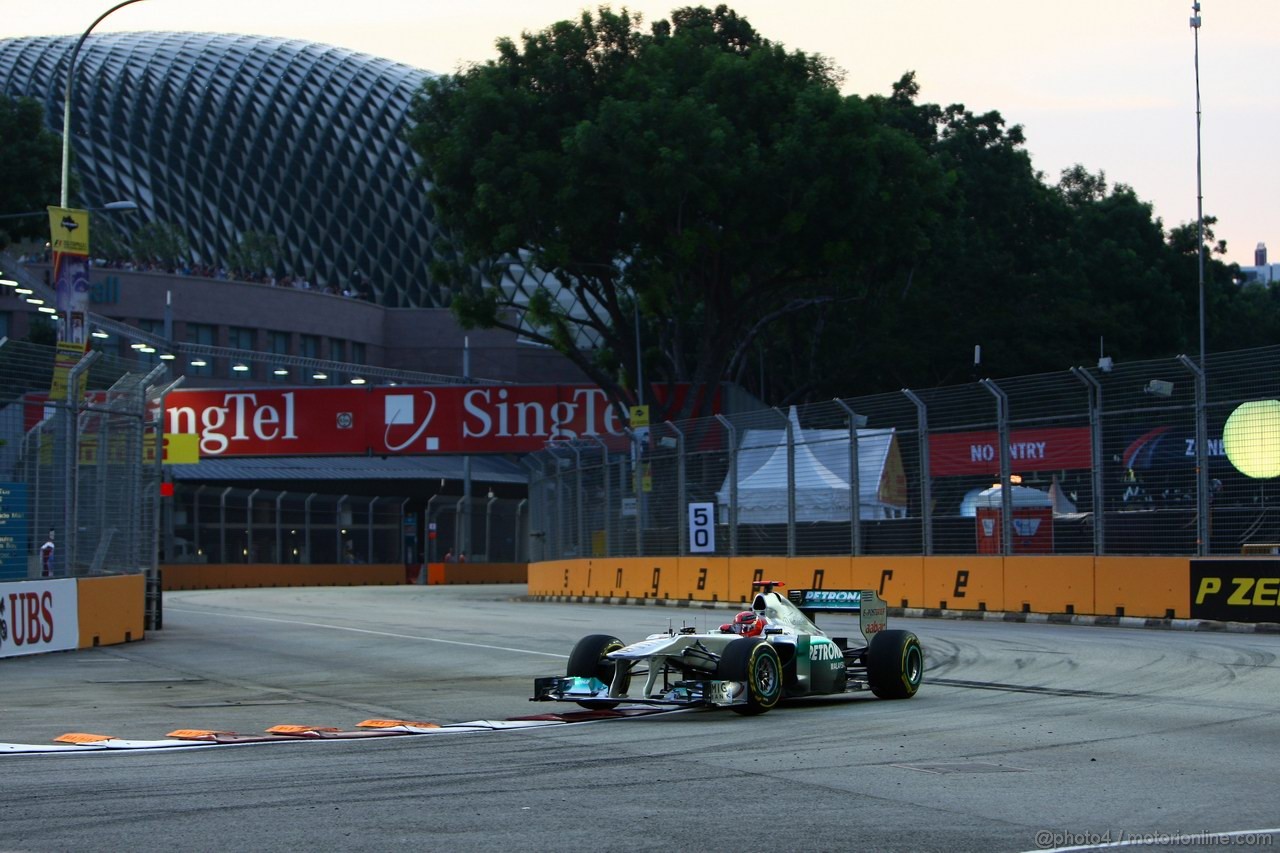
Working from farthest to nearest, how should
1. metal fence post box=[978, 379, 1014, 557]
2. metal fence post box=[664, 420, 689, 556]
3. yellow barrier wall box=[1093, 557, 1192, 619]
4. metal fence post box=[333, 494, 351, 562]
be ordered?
metal fence post box=[333, 494, 351, 562] → metal fence post box=[664, 420, 689, 556] → metal fence post box=[978, 379, 1014, 557] → yellow barrier wall box=[1093, 557, 1192, 619]

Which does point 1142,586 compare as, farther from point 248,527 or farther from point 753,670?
point 248,527

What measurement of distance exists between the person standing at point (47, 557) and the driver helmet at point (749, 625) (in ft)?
36.5

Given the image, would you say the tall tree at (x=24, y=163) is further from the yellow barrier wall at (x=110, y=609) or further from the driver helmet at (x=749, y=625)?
the driver helmet at (x=749, y=625)

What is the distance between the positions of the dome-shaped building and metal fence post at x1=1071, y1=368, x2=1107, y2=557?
271 feet

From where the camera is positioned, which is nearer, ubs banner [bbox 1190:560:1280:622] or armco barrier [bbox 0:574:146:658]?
armco barrier [bbox 0:574:146:658]

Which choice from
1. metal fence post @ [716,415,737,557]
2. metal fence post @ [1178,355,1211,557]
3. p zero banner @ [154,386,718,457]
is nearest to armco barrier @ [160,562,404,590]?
p zero banner @ [154,386,718,457]

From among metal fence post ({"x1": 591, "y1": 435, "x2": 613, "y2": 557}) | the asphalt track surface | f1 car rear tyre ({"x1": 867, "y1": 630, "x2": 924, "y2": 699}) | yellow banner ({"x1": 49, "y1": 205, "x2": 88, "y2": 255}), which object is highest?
yellow banner ({"x1": 49, "y1": 205, "x2": 88, "y2": 255})

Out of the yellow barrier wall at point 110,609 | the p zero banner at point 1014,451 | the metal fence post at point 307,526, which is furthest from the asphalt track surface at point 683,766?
the metal fence post at point 307,526

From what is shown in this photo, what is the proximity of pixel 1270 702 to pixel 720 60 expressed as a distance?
103ft

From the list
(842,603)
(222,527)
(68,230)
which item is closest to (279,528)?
(222,527)

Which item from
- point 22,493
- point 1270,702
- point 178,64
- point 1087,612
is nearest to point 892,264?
point 1087,612

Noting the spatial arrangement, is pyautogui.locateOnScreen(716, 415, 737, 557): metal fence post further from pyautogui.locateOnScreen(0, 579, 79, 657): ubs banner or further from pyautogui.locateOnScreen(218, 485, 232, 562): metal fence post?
pyautogui.locateOnScreen(218, 485, 232, 562): metal fence post

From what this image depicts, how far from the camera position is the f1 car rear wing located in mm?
13023

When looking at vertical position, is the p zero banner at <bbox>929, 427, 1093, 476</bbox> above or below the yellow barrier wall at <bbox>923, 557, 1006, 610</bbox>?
above
